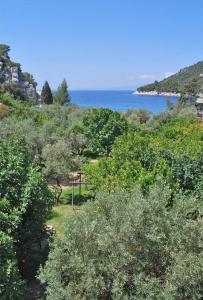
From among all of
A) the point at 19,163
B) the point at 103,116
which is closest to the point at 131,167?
the point at 19,163

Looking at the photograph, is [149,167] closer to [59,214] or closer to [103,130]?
[59,214]

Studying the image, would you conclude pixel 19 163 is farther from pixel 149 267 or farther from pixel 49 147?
pixel 49 147

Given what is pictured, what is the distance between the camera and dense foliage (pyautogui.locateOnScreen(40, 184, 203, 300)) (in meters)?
11.2

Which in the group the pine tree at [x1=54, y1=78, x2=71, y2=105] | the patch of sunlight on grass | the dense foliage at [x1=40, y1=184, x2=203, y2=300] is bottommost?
the patch of sunlight on grass

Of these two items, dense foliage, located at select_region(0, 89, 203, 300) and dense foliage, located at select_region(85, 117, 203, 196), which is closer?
dense foliage, located at select_region(0, 89, 203, 300)

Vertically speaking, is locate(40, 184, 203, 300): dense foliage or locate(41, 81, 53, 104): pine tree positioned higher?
locate(41, 81, 53, 104): pine tree

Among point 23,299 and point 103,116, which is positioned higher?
point 103,116

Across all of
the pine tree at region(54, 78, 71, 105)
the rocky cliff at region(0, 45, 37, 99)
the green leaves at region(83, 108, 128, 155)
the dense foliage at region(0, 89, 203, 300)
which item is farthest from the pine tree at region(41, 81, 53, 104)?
the dense foliage at region(0, 89, 203, 300)

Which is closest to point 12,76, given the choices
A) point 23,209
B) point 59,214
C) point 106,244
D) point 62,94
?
point 62,94

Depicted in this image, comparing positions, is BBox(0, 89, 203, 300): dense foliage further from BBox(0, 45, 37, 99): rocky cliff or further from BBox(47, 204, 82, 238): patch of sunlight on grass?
BBox(0, 45, 37, 99): rocky cliff

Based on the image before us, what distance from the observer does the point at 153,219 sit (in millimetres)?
11836

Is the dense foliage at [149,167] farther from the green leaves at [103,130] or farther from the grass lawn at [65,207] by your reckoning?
the green leaves at [103,130]

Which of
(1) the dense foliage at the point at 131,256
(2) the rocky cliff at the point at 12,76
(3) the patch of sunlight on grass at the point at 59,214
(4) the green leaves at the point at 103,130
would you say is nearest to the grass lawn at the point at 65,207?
(3) the patch of sunlight on grass at the point at 59,214

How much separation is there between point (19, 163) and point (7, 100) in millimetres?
51422
